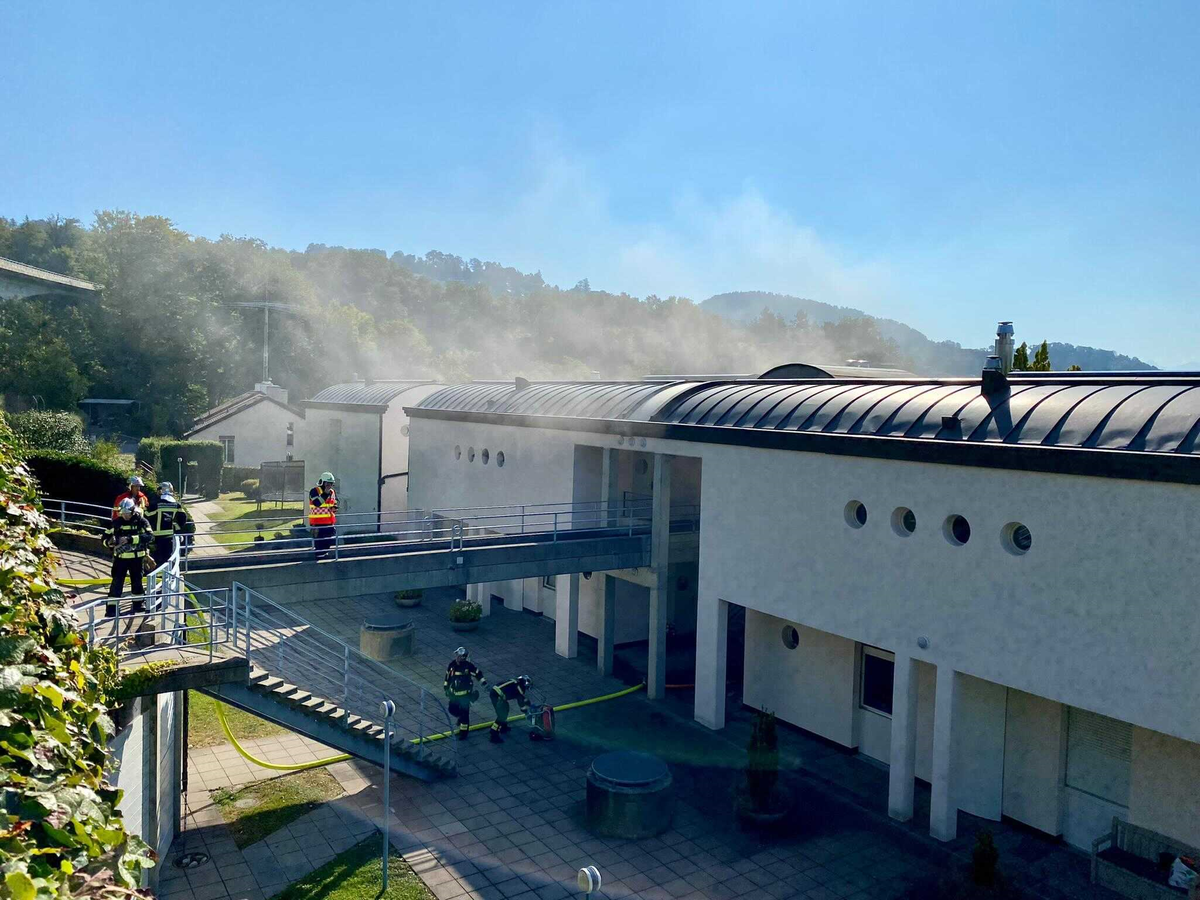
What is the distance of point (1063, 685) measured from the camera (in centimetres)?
1217

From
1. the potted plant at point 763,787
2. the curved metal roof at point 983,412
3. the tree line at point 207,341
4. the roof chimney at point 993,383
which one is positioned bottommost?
the potted plant at point 763,787

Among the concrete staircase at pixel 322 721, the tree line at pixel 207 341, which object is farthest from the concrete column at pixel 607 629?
the tree line at pixel 207 341

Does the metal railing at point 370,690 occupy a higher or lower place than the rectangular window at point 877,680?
lower

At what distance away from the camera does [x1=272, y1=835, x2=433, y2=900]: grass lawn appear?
1208cm

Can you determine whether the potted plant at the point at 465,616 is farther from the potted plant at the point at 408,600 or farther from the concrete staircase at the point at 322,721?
the concrete staircase at the point at 322,721

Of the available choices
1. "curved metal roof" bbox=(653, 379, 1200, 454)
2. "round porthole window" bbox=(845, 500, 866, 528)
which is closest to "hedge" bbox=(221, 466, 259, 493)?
"curved metal roof" bbox=(653, 379, 1200, 454)

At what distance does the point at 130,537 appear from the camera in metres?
13.2

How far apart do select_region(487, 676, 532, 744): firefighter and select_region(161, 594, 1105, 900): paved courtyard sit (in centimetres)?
28

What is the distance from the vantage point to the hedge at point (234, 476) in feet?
157

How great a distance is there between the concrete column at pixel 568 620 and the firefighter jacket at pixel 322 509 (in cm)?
751

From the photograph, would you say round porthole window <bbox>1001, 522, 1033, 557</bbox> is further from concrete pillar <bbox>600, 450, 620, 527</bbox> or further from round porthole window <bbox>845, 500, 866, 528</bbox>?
concrete pillar <bbox>600, 450, 620, 527</bbox>

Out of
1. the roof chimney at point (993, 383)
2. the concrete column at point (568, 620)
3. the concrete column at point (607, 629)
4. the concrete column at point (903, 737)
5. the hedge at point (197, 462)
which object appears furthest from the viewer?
the hedge at point (197, 462)

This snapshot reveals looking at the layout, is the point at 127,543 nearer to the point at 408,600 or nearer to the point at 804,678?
the point at 804,678

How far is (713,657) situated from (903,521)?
18.3 feet
